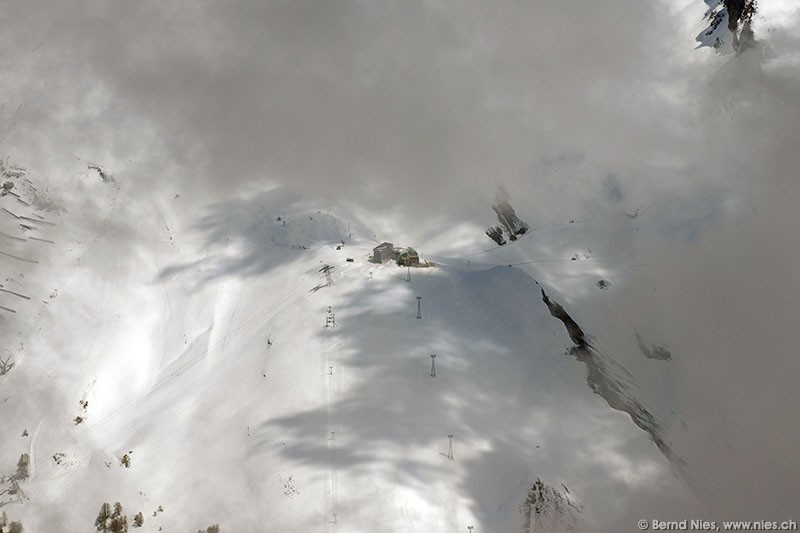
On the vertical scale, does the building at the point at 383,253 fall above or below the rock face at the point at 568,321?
above

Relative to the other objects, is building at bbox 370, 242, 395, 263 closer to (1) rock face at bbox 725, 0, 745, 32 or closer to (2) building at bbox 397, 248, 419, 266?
(2) building at bbox 397, 248, 419, 266

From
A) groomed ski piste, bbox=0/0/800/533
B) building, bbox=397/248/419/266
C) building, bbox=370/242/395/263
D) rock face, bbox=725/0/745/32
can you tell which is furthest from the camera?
rock face, bbox=725/0/745/32

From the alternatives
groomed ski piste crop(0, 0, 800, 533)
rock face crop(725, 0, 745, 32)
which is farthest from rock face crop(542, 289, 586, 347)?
rock face crop(725, 0, 745, 32)

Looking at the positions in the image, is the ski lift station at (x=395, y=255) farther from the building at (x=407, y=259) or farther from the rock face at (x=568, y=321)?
the rock face at (x=568, y=321)

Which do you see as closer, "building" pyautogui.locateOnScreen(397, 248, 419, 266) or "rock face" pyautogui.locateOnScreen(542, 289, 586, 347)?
"rock face" pyautogui.locateOnScreen(542, 289, 586, 347)

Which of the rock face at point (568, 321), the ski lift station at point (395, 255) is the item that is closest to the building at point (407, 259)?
the ski lift station at point (395, 255)

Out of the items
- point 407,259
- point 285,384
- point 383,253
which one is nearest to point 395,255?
point 383,253

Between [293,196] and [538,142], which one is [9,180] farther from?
[538,142]
